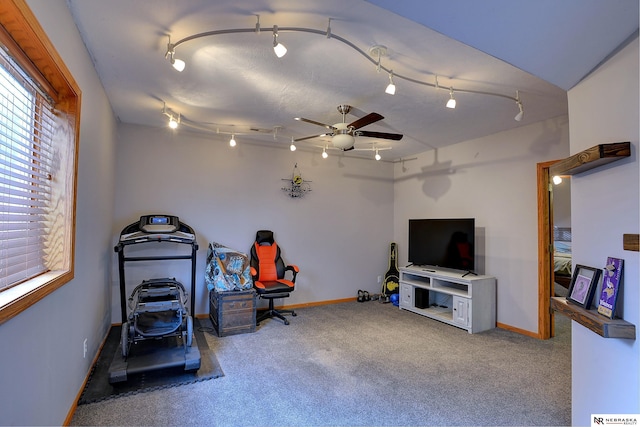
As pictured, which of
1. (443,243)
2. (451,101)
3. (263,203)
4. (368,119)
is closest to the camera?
(451,101)

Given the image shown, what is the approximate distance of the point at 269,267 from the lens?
15.7ft

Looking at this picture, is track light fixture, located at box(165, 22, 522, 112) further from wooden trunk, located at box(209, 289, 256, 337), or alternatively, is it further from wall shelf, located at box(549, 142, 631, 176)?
wooden trunk, located at box(209, 289, 256, 337)

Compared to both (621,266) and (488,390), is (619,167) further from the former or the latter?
(488,390)

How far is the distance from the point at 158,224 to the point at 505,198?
14.8 feet

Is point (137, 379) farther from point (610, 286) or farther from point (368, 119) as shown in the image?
point (610, 286)

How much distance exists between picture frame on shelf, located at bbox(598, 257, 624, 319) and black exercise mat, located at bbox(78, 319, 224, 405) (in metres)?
2.79

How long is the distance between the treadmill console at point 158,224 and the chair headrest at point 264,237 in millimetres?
1186

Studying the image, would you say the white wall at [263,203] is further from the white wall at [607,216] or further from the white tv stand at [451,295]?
the white wall at [607,216]

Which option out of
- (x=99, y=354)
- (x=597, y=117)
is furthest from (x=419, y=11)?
(x=99, y=354)

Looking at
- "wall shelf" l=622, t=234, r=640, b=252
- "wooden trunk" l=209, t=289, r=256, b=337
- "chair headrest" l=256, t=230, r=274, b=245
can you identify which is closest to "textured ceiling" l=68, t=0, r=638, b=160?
"wall shelf" l=622, t=234, r=640, b=252

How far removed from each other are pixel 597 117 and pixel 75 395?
12.2 ft

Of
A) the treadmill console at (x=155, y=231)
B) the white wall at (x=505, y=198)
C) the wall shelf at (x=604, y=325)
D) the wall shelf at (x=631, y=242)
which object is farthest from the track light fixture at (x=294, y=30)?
the white wall at (x=505, y=198)

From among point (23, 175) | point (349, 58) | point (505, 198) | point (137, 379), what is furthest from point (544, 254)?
point (23, 175)

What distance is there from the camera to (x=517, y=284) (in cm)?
Answer: 412
